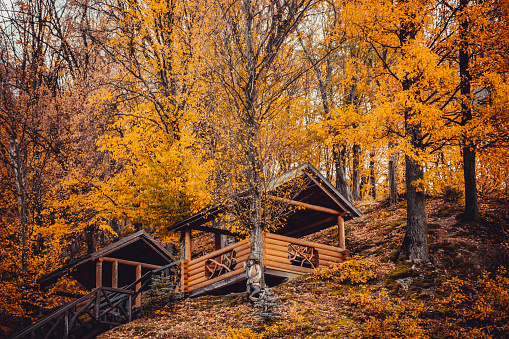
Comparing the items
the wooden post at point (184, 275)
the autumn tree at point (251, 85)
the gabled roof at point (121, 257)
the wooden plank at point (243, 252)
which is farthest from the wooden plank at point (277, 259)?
the gabled roof at point (121, 257)

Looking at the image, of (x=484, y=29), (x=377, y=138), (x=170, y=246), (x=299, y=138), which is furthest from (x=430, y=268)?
(x=170, y=246)

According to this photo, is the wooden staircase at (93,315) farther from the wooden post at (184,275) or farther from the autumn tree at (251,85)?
the autumn tree at (251,85)

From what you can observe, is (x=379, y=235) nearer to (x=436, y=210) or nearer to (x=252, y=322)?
(x=436, y=210)

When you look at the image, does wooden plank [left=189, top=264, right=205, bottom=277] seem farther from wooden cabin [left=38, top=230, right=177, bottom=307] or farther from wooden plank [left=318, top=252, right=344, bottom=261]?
wooden plank [left=318, top=252, right=344, bottom=261]

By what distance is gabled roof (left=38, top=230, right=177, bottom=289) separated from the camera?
14.8 meters

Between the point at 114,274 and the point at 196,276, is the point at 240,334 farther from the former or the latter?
the point at 114,274

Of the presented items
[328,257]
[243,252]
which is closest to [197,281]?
[243,252]

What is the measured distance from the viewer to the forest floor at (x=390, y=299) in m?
8.57

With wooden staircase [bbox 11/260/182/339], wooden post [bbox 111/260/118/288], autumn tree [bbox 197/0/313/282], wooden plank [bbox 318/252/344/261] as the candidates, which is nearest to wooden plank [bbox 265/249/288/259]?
wooden plank [bbox 318/252/344/261]

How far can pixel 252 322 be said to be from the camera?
10.1 metres

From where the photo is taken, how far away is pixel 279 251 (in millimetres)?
13742

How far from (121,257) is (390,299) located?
1135 centimetres

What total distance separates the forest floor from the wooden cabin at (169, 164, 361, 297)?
0.58m

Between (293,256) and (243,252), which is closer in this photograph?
(243,252)
